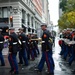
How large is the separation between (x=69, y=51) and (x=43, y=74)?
6.73m

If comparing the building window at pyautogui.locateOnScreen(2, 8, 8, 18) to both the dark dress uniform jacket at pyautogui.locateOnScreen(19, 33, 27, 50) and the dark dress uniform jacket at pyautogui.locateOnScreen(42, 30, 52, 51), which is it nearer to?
the dark dress uniform jacket at pyautogui.locateOnScreen(19, 33, 27, 50)

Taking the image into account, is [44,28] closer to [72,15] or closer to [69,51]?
[69,51]

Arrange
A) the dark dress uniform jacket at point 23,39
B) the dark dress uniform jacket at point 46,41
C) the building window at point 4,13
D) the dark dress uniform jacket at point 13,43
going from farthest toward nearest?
1. the building window at point 4,13
2. the dark dress uniform jacket at point 23,39
3. the dark dress uniform jacket at point 13,43
4. the dark dress uniform jacket at point 46,41

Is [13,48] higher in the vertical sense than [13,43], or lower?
lower

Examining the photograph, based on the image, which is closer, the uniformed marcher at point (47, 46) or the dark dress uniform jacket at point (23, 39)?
the uniformed marcher at point (47, 46)

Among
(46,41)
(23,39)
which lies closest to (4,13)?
(23,39)

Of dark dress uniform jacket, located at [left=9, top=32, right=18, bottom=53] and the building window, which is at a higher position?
the building window

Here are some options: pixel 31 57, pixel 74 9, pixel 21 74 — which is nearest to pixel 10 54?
pixel 21 74

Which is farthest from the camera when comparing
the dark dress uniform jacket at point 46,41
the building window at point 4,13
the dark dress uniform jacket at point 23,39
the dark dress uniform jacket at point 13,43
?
the building window at point 4,13

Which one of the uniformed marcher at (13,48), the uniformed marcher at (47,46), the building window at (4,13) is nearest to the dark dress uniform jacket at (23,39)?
the uniformed marcher at (13,48)

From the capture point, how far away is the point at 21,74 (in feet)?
39.4

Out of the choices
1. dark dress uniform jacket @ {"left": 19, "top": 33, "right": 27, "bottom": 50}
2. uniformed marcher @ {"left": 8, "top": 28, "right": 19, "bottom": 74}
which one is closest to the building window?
dark dress uniform jacket @ {"left": 19, "top": 33, "right": 27, "bottom": 50}

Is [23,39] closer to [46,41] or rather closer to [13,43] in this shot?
[13,43]

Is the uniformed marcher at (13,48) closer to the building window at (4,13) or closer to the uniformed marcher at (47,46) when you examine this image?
the uniformed marcher at (47,46)
